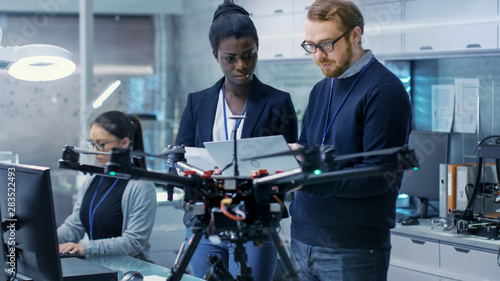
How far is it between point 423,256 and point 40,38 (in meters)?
4.04

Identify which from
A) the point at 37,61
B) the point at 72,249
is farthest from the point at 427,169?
the point at 37,61

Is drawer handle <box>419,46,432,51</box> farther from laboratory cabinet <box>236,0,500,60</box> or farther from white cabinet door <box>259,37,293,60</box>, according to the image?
white cabinet door <box>259,37,293,60</box>

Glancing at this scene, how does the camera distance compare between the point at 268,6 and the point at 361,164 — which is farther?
the point at 268,6

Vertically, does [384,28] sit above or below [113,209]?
above

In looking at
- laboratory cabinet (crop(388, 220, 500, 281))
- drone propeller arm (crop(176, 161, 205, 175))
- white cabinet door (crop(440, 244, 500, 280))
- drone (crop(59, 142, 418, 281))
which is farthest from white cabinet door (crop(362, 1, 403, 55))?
drone (crop(59, 142, 418, 281))

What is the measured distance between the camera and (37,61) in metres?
2.10

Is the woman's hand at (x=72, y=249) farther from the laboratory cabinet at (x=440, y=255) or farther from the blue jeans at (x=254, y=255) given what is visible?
the laboratory cabinet at (x=440, y=255)

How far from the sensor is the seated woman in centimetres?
270

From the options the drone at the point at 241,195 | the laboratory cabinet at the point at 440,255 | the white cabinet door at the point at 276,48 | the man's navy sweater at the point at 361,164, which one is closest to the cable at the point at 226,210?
the drone at the point at 241,195

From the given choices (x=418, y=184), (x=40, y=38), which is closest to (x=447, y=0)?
(x=418, y=184)

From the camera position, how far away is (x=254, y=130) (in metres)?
2.18

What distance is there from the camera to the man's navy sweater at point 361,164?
1698 millimetres

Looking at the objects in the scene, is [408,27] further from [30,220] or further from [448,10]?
[30,220]

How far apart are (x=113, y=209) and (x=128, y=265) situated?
1.25 ft
